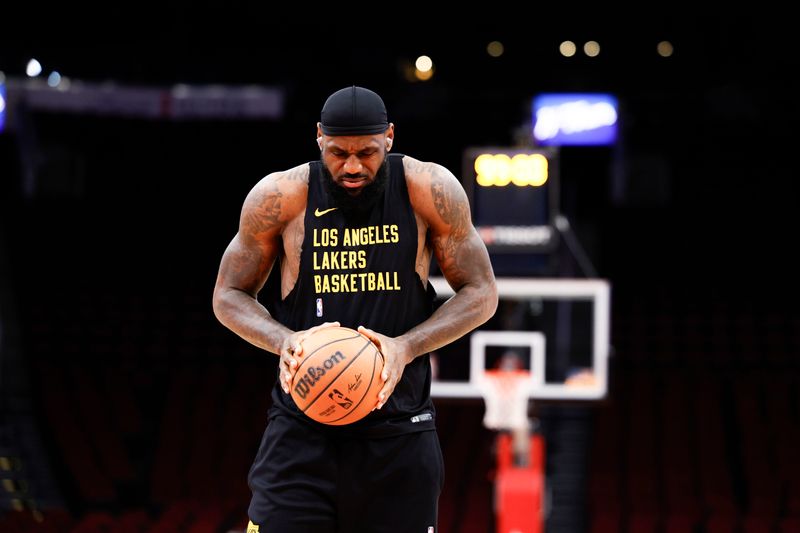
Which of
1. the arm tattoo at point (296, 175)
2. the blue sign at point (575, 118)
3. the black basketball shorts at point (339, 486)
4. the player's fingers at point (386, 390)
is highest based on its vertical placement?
the blue sign at point (575, 118)

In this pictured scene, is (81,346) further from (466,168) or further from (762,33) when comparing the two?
(762,33)

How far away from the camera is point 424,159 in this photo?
15.2m

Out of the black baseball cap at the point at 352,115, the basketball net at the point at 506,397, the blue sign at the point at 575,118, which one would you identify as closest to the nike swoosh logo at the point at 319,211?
the black baseball cap at the point at 352,115

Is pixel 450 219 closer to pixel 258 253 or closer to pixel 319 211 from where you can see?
pixel 319 211

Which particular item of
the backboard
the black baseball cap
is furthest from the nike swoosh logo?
the backboard

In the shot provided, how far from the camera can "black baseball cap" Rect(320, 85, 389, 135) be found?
2.75 meters

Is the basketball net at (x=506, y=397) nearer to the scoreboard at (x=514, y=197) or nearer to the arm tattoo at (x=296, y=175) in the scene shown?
the scoreboard at (x=514, y=197)

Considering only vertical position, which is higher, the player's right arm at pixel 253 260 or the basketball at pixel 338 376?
the player's right arm at pixel 253 260

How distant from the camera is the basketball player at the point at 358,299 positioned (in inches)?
108

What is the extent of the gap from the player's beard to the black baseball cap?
119 mm

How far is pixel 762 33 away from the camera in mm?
12898

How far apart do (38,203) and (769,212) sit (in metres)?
10.5

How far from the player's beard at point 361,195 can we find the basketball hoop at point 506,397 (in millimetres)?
6400

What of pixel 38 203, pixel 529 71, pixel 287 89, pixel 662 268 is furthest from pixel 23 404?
pixel 662 268
